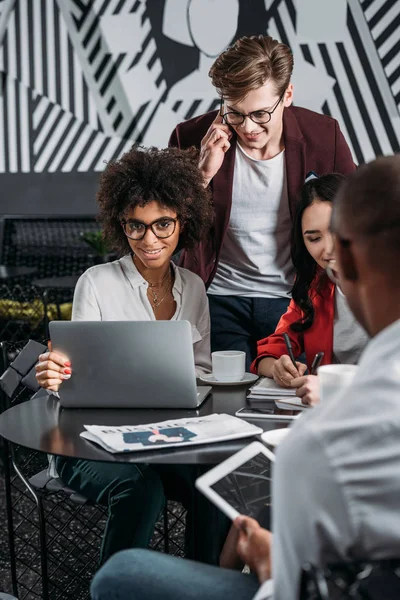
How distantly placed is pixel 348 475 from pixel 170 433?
2.82 feet

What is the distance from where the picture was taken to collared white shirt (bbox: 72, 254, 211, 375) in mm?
2283

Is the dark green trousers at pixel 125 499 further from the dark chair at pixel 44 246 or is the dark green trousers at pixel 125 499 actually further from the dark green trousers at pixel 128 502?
the dark chair at pixel 44 246

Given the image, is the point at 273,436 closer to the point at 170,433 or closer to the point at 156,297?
the point at 170,433

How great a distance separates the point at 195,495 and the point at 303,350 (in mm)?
780

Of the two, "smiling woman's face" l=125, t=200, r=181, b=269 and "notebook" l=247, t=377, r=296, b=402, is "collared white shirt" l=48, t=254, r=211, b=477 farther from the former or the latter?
"notebook" l=247, t=377, r=296, b=402

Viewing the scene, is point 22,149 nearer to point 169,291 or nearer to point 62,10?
point 62,10

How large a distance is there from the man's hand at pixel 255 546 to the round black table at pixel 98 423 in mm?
272

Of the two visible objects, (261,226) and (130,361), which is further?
(261,226)

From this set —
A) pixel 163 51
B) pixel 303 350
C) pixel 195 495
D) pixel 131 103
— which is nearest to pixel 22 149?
pixel 131 103

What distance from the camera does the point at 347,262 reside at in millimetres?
921

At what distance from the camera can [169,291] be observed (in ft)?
7.91

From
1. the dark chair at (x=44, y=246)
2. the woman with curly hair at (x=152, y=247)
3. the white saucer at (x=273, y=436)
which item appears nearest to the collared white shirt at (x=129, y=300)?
the woman with curly hair at (x=152, y=247)

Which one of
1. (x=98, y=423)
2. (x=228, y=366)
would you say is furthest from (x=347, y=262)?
(x=228, y=366)

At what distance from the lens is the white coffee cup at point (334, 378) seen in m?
1.56
